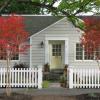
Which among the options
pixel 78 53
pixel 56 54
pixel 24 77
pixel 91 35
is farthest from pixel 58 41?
pixel 91 35

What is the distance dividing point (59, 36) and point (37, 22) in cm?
455

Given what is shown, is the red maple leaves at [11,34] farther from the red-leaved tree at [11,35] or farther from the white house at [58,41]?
the white house at [58,41]

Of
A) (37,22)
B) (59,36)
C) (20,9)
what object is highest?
(20,9)

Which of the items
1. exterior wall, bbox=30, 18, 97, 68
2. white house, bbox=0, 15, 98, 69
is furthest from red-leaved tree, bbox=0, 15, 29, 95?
exterior wall, bbox=30, 18, 97, 68

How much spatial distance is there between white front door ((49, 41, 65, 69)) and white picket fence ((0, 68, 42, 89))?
8.61 metres

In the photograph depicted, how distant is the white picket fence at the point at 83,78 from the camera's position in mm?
23312

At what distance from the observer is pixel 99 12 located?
20.5 m

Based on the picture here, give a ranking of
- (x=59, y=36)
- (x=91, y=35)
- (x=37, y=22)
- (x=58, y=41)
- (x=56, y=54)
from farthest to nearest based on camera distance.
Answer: (x=37, y=22) → (x=56, y=54) → (x=58, y=41) → (x=59, y=36) → (x=91, y=35)

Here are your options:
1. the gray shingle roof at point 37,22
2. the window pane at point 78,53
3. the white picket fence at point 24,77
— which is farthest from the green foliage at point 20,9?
the white picket fence at point 24,77

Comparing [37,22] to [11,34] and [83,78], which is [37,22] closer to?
[83,78]

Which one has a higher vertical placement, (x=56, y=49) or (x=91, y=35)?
(x=91, y=35)

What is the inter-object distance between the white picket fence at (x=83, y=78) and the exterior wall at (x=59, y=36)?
24.7 feet

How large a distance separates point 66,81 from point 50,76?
5.42 m

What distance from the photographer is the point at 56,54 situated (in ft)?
106
